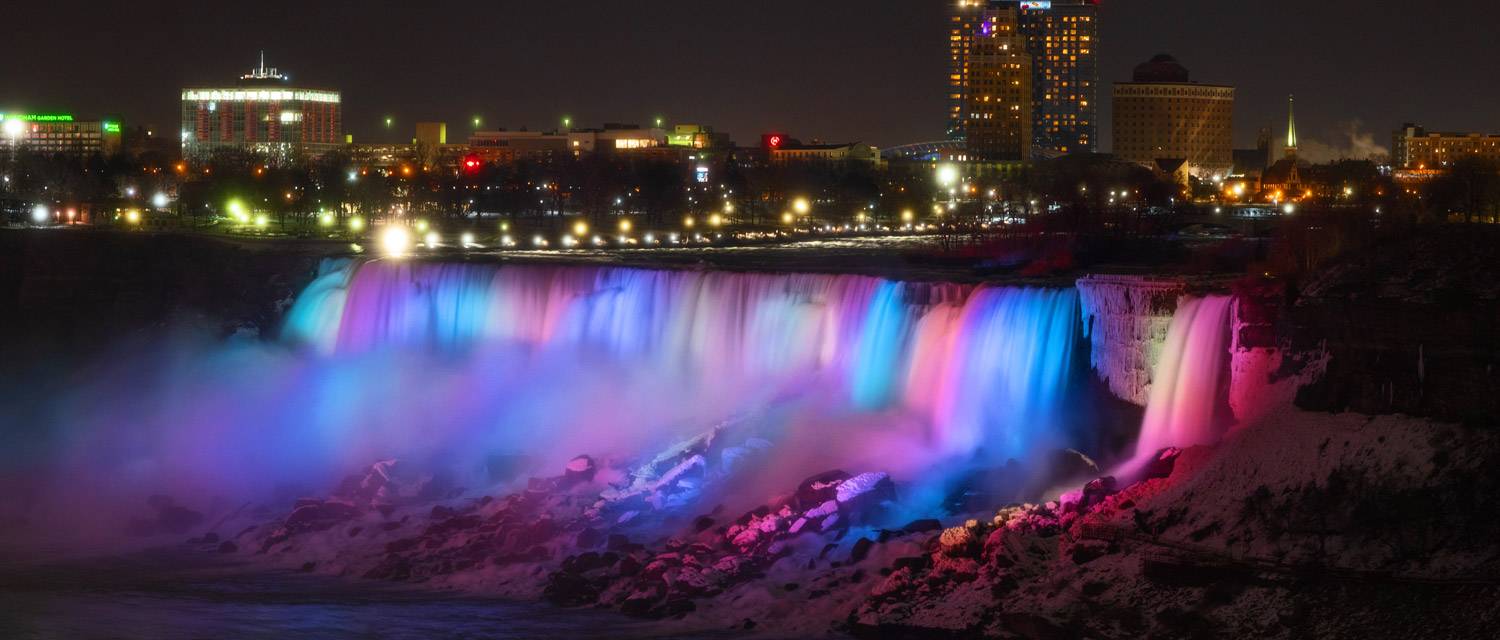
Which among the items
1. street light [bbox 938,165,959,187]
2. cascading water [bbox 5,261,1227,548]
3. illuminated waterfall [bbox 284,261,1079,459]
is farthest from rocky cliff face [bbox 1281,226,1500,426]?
street light [bbox 938,165,959,187]

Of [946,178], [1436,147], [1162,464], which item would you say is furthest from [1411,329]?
[1436,147]

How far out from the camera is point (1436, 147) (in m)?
165

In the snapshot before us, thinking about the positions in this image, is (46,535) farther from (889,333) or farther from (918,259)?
(918,259)

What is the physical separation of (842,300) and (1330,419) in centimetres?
1309

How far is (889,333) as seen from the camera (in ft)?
114

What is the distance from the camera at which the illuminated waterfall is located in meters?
31.4

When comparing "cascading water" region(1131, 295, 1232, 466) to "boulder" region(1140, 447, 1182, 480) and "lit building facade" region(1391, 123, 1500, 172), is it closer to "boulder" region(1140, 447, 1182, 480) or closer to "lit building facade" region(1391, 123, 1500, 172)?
"boulder" region(1140, 447, 1182, 480)

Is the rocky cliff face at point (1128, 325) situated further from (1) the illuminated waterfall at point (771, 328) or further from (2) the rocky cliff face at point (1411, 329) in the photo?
(2) the rocky cliff face at point (1411, 329)

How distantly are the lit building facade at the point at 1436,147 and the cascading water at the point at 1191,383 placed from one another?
12587 centimetres

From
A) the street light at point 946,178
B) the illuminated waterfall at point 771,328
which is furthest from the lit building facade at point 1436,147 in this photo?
the illuminated waterfall at point 771,328

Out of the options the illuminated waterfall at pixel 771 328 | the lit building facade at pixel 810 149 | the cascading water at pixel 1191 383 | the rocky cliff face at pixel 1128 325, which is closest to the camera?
the cascading water at pixel 1191 383

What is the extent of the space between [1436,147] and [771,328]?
469ft

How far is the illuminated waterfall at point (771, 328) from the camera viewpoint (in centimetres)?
3144

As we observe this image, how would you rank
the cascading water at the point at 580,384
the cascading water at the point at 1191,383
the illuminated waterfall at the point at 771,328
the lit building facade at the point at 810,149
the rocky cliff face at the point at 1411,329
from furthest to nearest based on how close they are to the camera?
the lit building facade at the point at 810,149 < the illuminated waterfall at the point at 771,328 < the cascading water at the point at 580,384 < the cascading water at the point at 1191,383 < the rocky cliff face at the point at 1411,329
